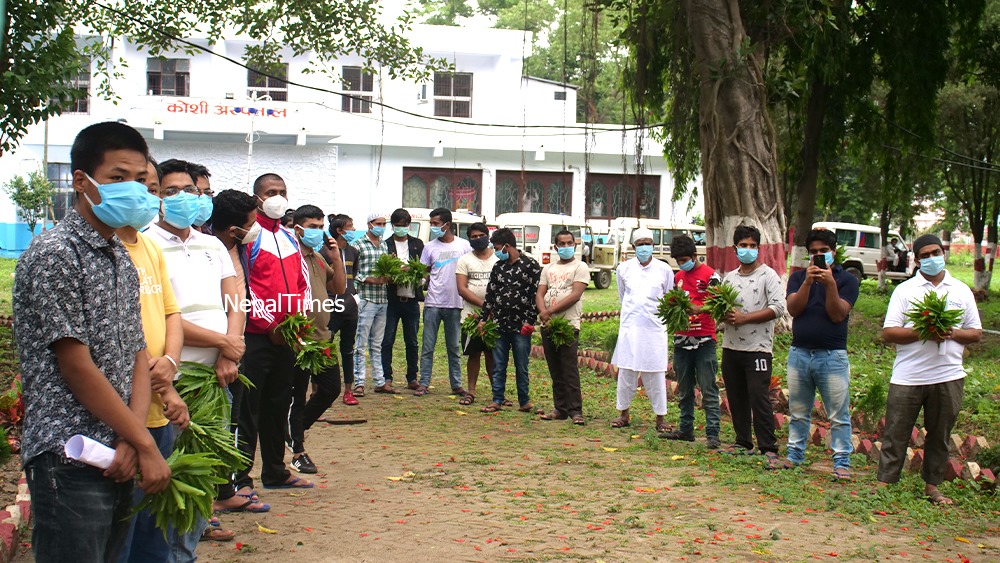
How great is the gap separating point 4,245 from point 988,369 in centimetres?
3502

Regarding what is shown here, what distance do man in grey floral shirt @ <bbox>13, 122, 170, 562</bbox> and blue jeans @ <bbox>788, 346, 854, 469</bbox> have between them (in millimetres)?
6044

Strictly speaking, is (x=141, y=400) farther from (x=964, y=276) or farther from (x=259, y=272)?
(x=964, y=276)

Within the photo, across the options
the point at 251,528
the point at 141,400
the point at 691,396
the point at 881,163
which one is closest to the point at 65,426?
the point at 141,400

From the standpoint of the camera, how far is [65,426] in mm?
3318


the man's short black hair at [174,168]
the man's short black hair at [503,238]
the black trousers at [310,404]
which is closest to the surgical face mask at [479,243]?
the man's short black hair at [503,238]

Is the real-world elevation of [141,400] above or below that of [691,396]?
above

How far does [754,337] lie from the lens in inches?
355

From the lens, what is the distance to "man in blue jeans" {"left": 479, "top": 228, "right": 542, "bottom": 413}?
1130 cm

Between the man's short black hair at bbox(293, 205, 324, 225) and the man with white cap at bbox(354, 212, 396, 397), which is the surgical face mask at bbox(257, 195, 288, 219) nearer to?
the man's short black hair at bbox(293, 205, 324, 225)

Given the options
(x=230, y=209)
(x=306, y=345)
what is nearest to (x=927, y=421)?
(x=306, y=345)

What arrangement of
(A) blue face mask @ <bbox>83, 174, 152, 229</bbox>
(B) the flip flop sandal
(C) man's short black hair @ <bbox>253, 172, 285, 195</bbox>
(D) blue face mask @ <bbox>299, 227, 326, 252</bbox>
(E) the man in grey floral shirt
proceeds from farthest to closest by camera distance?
(D) blue face mask @ <bbox>299, 227, 326, 252</bbox>, (B) the flip flop sandal, (C) man's short black hair @ <bbox>253, 172, 285, 195</bbox>, (A) blue face mask @ <bbox>83, 174, 152, 229</bbox>, (E) the man in grey floral shirt

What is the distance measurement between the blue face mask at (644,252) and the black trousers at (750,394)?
1.49 meters

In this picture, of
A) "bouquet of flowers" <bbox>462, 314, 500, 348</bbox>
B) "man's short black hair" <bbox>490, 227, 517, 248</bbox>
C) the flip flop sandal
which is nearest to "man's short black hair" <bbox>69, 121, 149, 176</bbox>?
the flip flop sandal

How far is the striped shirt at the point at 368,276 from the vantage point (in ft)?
40.0
